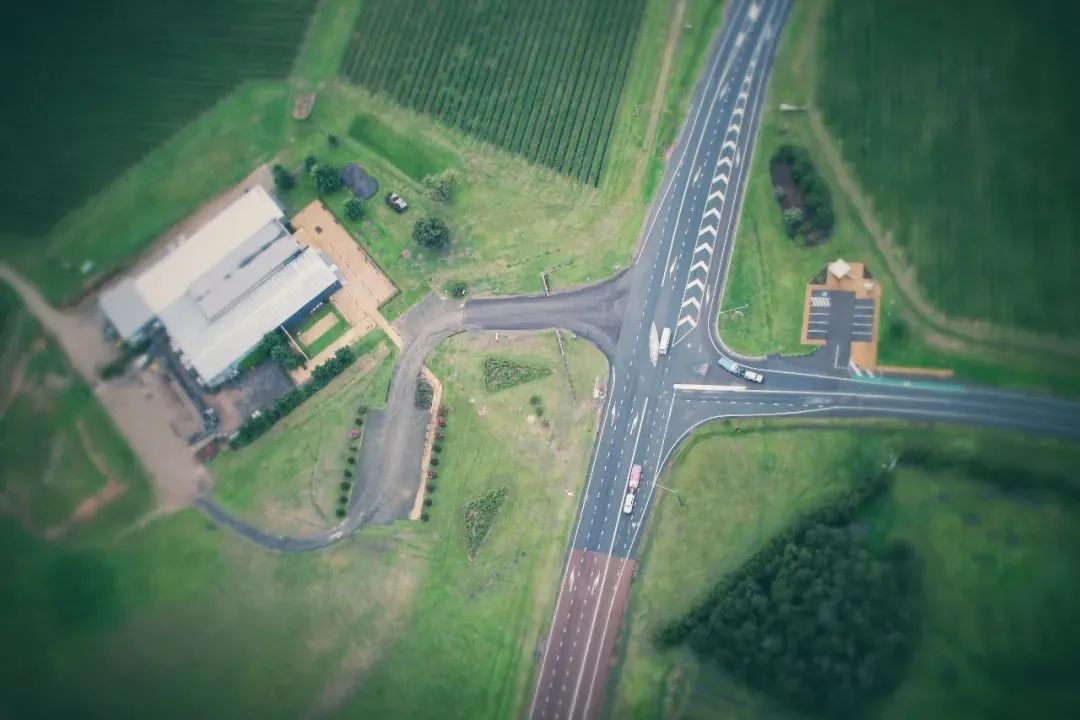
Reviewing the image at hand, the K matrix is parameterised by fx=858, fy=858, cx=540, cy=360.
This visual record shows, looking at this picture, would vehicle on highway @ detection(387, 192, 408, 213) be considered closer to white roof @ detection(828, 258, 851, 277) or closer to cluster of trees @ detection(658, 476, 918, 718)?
white roof @ detection(828, 258, 851, 277)

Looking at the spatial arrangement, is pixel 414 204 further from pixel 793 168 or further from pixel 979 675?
pixel 979 675

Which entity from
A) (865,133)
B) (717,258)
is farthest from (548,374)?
(865,133)

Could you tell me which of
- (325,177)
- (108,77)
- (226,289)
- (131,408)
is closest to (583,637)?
(226,289)

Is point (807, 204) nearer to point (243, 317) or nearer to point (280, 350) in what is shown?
point (280, 350)

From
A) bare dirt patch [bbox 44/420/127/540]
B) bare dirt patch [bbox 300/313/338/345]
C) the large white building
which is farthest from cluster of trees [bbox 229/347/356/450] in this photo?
bare dirt patch [bbox 44/420/127/540]

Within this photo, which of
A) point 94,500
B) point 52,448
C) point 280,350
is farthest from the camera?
point 52,448

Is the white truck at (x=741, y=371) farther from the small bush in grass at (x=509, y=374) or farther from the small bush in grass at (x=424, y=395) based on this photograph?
the small bush in grass at (x=424, y=395)

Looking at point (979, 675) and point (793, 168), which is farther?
point (793, 168)
